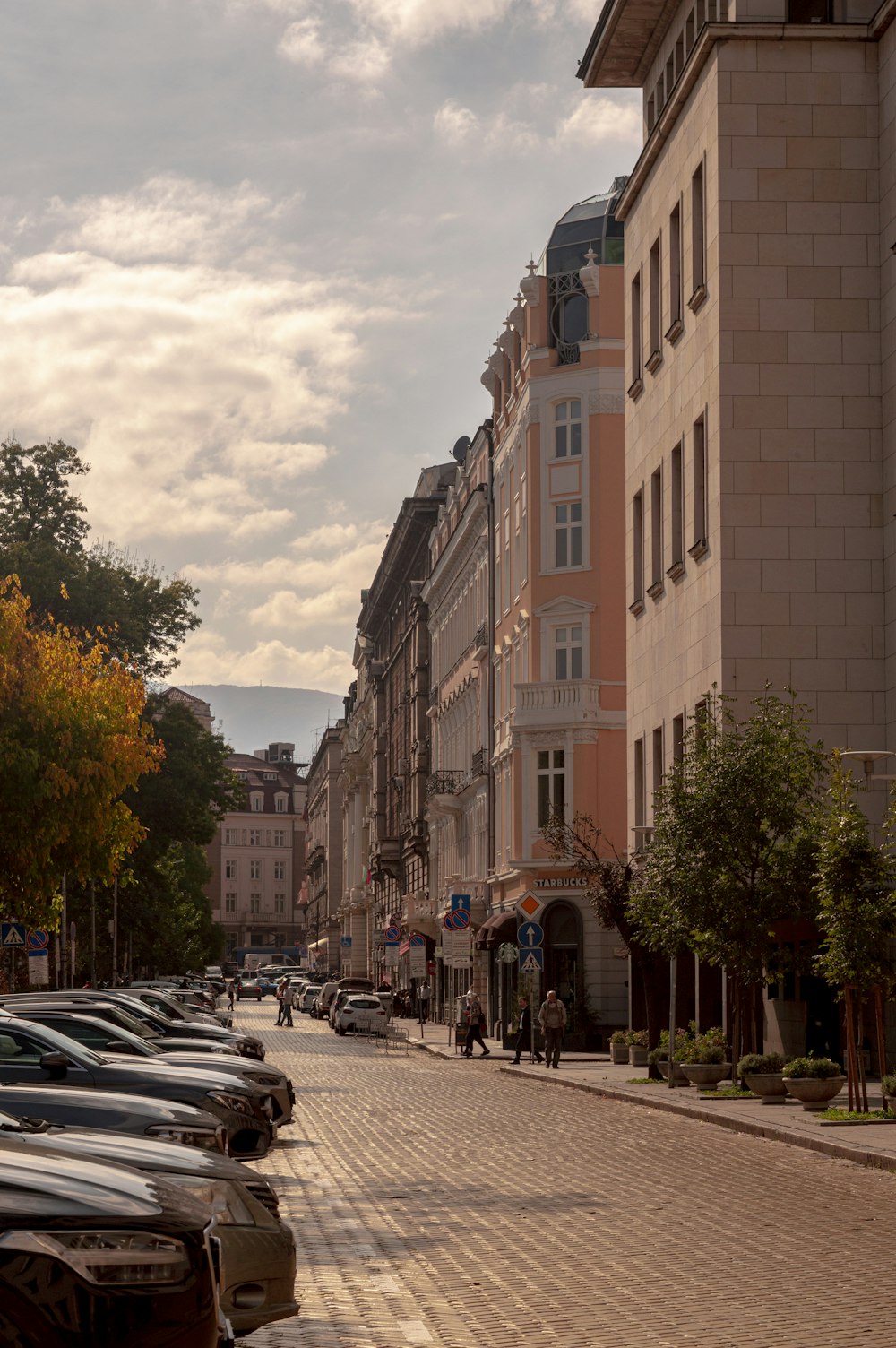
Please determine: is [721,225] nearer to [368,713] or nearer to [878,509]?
[878,509]

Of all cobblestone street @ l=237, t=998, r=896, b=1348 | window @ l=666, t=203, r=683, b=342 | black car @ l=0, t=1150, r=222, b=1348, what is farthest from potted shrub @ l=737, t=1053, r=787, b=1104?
black car @ l=0, t=1150, r=222, b=1348

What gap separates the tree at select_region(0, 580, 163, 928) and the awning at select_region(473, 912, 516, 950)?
2305 centimetres

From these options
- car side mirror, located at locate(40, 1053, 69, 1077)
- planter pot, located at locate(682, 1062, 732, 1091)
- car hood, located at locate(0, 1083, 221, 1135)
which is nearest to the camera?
car hood, located at locate(0, 1083, 221, 1135)

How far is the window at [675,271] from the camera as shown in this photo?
141ft

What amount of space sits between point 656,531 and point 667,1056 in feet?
44.6

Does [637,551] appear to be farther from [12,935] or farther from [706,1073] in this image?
[706,1073]

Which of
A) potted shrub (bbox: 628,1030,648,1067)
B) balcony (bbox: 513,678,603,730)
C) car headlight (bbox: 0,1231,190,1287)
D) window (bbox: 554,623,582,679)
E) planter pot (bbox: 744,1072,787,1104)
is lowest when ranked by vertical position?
potted shrub (bbox: 628,1030,648,1067)

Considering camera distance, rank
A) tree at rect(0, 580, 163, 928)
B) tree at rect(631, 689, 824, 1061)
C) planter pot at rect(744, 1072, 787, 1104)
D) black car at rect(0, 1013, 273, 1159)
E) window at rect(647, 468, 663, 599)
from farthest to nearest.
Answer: window at rect(647, 468, 663, 599), tree at rect(0, 580, 163, 928), tree at rect(631, 689, 824, 1061), planter pot at rect(744, 1072, 787, 1104), black car at rect(0, 1013, 273, 1159)

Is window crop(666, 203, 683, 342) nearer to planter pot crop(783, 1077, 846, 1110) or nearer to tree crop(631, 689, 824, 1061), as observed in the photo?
tree crop(631, 689, 824, 1061)

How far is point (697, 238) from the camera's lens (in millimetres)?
41062

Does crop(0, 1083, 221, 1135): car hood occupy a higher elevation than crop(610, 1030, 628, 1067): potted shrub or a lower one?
higher

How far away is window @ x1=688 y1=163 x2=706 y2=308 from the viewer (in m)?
40.2

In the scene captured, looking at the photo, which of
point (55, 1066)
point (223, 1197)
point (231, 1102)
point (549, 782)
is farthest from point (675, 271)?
point (223, 1197)

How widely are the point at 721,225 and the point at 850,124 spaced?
3127 millimetres
